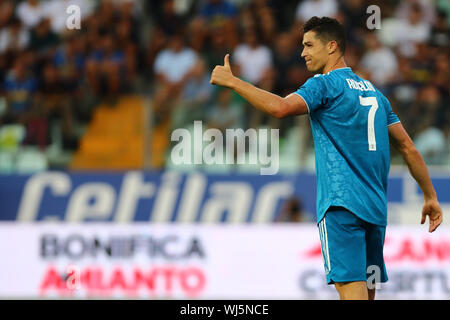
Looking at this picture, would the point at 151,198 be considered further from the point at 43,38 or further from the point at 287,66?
the point at 43,38

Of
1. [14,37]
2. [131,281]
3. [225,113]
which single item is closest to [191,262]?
[131,281]

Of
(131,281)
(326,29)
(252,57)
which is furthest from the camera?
(252,57)

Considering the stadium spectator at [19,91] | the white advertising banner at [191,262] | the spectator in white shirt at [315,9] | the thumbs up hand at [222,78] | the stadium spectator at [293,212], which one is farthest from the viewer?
the spectator in white shirt at [315,9]

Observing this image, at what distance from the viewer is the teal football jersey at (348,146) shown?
198 inches

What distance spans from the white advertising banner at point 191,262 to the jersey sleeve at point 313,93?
5522 mm

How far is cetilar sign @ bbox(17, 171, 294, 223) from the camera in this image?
11.8 meters

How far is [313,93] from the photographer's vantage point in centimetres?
495

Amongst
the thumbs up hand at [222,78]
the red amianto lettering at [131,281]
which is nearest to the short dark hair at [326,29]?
the thumbs up hand at [222,78]

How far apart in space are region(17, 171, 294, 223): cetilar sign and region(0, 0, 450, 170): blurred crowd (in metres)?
0.68

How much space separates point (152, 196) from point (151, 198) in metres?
0.04

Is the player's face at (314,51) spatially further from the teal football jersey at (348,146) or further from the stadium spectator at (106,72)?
the stadium spectator at (106,72)

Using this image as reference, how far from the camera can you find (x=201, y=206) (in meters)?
11.9

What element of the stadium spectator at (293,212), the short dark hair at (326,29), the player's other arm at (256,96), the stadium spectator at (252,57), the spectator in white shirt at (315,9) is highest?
the spectator in white shirt at (315,9)
